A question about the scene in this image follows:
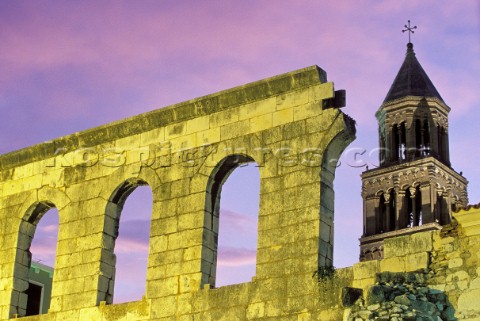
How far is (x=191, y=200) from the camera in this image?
14234mm

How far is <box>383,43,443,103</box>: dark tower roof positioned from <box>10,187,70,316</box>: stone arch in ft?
161

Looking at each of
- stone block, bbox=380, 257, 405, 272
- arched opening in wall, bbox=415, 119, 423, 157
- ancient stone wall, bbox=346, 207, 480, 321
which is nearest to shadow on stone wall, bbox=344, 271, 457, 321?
ancient stone wall, bbox=346, 207, 480, 321

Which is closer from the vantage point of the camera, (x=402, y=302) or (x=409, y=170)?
(x=402, y=302)

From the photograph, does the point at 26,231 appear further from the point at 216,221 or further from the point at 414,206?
the point at 414,206

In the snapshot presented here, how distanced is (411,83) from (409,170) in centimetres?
566

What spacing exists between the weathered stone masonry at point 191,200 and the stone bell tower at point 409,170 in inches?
1869

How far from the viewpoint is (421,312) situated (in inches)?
442

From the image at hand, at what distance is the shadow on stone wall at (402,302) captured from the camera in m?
11.2

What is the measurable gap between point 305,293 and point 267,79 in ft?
10.6

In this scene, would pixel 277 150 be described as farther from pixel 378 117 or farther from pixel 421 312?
pixel 378 117

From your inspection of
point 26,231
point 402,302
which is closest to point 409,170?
point 26,231

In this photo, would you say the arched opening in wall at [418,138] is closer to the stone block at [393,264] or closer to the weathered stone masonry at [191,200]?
the weathered stone masonry at [191,200]

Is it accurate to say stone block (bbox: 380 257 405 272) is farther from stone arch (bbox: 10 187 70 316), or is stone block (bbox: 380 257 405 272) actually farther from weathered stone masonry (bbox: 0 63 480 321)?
stone arch (bbox: 10 187 70 316)

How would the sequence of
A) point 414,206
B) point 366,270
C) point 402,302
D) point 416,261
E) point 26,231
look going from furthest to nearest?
1. point 414,206
2. point 26,231
3. point 366,270
4. point 416,261
5. point 402,302
